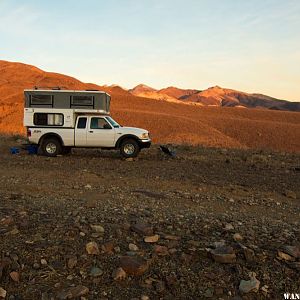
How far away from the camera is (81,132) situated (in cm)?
1731

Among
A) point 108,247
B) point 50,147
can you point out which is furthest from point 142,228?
point 50,147

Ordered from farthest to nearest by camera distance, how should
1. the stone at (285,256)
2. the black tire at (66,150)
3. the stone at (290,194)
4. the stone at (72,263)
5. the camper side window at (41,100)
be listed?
the black tire at (66,150)
the camper side window at (41,100)
the stone at (290,194)
the stone at (285,256)
the stone at (72,263)

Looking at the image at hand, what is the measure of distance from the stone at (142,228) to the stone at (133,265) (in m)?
0.84

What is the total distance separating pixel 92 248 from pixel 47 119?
1332cm

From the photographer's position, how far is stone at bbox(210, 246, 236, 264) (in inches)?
193

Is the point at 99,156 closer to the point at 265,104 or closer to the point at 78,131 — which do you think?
the point at 78,131

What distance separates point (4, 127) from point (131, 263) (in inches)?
1681

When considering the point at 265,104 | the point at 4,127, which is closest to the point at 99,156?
the point at 4,127

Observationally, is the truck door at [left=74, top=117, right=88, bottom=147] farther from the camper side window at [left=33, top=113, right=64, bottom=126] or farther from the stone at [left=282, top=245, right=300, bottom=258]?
the stone at [left=282, top=245, right=300, bottom=258]

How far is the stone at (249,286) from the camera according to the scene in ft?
14.4

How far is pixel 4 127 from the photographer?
4450cm

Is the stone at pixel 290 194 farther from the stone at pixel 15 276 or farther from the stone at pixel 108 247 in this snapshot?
the stone at pixel 15 276

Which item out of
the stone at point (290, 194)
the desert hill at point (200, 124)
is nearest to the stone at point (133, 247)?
the stone at point (290, 194)

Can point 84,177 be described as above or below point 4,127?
above
